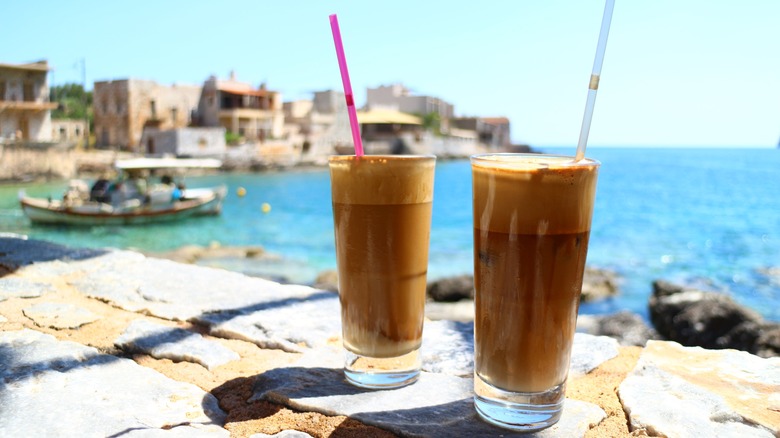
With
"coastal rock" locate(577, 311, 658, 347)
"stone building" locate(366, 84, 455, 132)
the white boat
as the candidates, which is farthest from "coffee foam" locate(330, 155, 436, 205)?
"stone building" locate(366, 84, 455, 132)

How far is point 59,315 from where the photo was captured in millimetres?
1895

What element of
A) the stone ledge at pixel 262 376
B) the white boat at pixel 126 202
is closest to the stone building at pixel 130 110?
the white boat at pixel 126 202

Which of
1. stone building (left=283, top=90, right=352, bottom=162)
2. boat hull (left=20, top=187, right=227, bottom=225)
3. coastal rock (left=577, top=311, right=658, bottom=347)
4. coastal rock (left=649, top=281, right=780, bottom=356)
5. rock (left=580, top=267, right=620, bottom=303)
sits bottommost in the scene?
boat hull (left=20, top=187, right=227, bottom=225)

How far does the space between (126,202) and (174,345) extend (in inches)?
750

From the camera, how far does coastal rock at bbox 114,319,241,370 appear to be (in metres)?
1.62

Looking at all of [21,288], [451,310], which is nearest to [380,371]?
[21,288]

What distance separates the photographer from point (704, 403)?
1.29 meters

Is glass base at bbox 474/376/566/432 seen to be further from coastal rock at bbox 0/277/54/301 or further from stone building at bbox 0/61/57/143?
stone building at bbox 0/61/57/143

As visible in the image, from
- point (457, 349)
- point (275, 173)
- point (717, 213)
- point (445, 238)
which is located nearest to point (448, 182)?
point (275, 173)

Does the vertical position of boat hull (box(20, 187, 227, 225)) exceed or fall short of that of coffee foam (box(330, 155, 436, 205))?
it falls short

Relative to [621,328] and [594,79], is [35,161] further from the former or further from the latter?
[594,79]

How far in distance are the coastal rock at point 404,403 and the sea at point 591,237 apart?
10002 mm

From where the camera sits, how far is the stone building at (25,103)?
1193 inches

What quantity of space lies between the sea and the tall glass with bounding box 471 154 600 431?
400 inches
